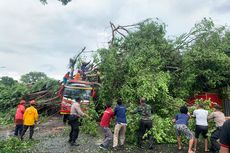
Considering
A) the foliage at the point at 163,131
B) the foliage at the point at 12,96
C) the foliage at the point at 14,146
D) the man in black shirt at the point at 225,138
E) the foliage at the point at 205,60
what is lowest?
the foliage at the point at 14,146

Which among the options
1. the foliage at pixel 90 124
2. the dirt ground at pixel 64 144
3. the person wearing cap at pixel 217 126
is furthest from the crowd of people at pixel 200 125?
the foliage at pixel 90 124

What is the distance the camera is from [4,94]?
20.2m

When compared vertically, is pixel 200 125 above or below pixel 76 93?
below

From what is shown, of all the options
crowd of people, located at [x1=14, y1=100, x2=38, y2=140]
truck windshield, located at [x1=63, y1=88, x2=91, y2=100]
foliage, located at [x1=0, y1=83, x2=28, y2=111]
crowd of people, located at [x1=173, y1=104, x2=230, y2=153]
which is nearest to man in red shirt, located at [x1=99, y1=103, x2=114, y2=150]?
crowd of people, located at [x1=173, y1=104, x2=230, y2=153]

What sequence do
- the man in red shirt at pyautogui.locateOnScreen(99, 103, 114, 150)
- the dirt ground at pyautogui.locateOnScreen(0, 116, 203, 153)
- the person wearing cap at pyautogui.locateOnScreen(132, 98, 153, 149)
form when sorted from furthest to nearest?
the person wearing cap at pyautogui.locateOnScreen(132, 98, 153, 149) < the man in red shirt at pyautogui.locateOnScreen(99, 103, 114, 150) < the dirt ground at pyautogui.locateOnScreen(0, 116, 203, 153)

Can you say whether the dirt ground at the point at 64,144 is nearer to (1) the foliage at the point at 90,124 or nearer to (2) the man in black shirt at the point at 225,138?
(1) the foliage at the point at 90,124

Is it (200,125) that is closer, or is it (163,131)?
(200,125)

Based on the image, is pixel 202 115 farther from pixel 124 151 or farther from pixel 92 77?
pixel 92 77

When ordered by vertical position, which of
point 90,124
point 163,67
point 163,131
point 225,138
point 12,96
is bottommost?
point 163,131

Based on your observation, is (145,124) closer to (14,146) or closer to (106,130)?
(106,130)

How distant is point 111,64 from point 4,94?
9.58 meters

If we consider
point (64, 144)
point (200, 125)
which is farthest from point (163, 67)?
point (64, 144)

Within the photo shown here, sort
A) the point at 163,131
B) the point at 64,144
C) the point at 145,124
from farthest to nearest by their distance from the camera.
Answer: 1. the point at 163,131
2. the point at 64,144
3. the point at 145,124

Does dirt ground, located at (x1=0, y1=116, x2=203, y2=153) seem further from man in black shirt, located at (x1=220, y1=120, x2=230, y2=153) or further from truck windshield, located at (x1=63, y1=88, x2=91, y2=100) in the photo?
man in black shirt, located at (x1=220, y1=120, x2=230, y2=153)
